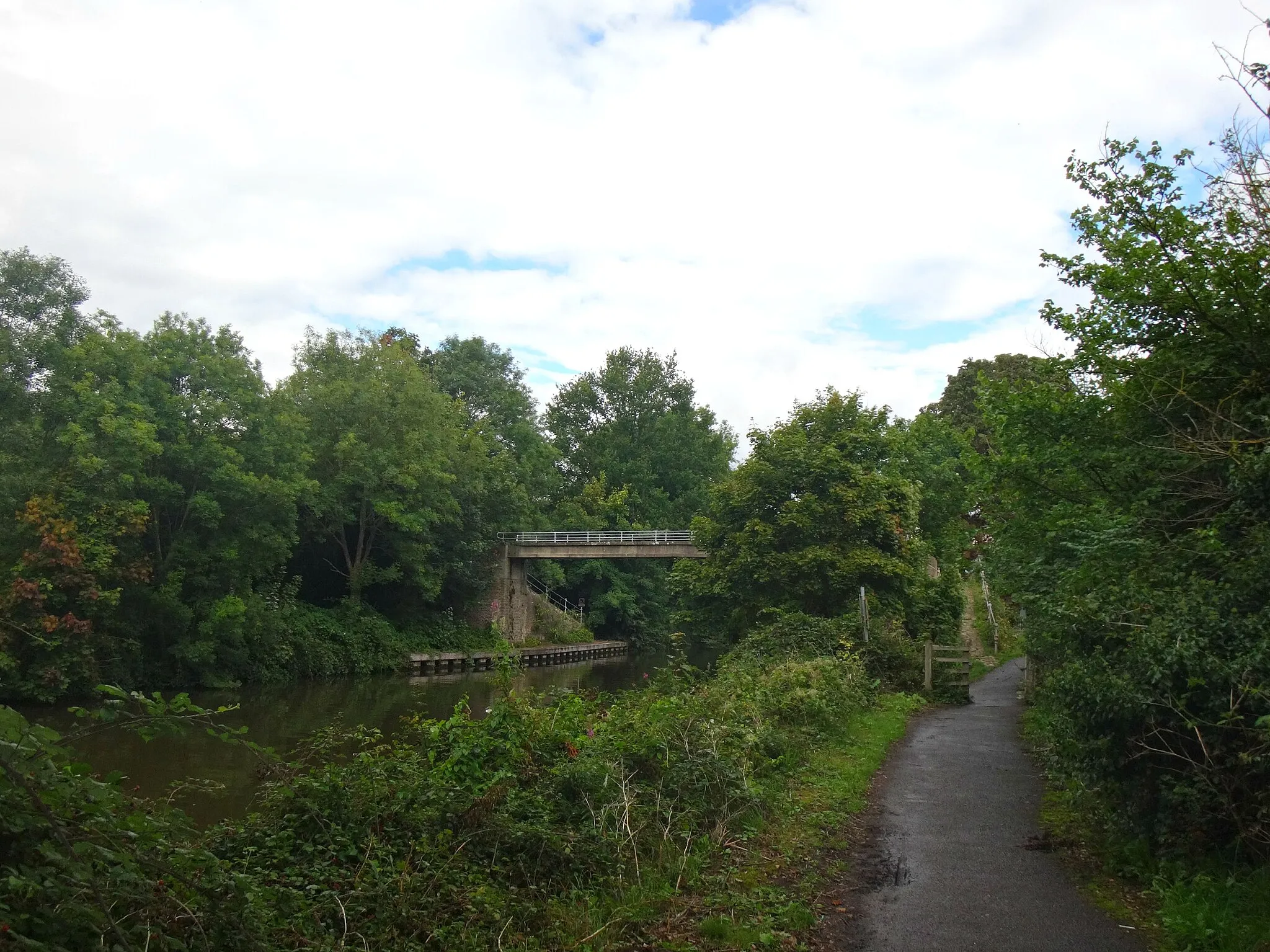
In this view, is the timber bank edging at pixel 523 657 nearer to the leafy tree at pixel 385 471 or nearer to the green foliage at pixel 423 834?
the leafy tree at pixel 385 471

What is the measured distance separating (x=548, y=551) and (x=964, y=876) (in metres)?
43.6

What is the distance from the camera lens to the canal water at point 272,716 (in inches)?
566

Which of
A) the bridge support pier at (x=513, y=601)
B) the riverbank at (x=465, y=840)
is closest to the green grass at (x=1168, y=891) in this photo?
the riverbank at (x=465, y=840)

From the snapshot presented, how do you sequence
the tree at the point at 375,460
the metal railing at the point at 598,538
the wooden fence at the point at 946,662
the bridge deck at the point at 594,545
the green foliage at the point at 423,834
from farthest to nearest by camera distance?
the metal railing at the point at 598,538
the bridge deck at the point at 594,545
the tree at the point at 375,460
the wooden fence at the point at 946,662
the green foliage at the point at 423,834

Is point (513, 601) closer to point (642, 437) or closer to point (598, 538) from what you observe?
point (598, 538)

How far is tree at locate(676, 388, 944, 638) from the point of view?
82.1 ft

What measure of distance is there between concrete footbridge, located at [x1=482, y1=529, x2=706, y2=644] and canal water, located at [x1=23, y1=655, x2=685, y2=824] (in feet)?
15.2

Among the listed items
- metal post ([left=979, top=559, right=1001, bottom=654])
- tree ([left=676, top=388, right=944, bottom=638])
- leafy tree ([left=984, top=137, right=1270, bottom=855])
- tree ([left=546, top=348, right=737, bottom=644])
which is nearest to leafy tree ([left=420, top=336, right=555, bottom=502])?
tree ([left=546, top=348, right=737, bottom=644])

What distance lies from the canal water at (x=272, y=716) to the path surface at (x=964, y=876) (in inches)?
164

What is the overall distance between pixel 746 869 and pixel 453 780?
8.46 feet

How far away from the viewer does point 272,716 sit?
26047mm

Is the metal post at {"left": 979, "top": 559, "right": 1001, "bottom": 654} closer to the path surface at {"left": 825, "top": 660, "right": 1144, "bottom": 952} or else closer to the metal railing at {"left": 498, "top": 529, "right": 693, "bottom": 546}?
the metal railing at {"left": 498, "top": 529, "right": 693, "bottom": 546}

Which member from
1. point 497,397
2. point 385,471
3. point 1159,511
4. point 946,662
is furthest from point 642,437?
point 1159,511

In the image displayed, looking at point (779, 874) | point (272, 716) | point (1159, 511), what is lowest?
point (272, 716)
